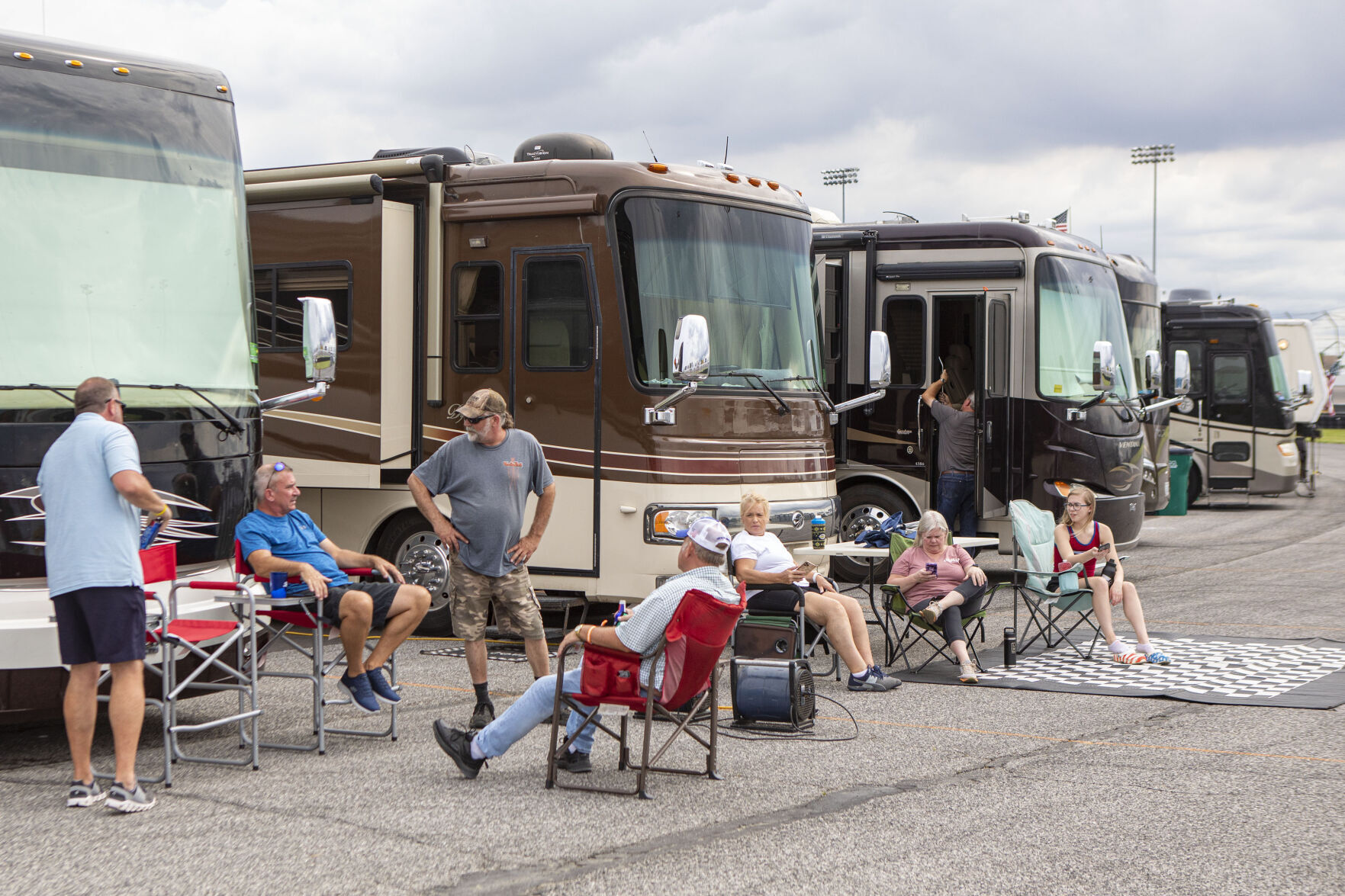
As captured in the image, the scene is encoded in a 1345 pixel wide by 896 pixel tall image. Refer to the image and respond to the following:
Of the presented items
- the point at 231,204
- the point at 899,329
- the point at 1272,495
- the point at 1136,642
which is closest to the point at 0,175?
the point at 231,204

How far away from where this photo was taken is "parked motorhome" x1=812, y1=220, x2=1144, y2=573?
489 inches

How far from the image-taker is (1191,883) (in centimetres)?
468

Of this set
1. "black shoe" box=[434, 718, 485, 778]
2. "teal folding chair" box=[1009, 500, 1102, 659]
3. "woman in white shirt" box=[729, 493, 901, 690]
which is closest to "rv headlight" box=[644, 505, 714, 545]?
"woman in white shirt" box=[729, 493, 901, 690]

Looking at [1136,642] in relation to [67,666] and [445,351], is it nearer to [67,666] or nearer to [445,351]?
[445,351]

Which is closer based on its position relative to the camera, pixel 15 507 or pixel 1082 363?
pixel 15 507

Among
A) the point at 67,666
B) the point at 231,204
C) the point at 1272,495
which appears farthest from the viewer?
the point at 1272,495

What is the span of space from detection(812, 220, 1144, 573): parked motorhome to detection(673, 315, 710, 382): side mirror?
3959 mm

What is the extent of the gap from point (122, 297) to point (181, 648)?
5.38 ft

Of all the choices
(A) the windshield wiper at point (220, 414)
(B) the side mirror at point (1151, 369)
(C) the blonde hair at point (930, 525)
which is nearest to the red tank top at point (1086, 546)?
(C) the blonde hair at point (930, 525)

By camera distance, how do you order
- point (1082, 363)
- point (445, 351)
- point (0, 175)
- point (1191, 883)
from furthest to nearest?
point (1082, 363) → point (445, 351) → point (0, 175) → point (1191, 883)

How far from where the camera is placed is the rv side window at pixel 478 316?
9680 millimetres

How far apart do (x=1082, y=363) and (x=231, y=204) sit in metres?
7.97

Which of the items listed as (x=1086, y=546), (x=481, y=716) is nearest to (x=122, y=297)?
(x=481, y=716)

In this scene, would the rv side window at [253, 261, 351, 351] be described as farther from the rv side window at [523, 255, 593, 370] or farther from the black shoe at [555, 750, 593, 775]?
the black shoe at [555, 750, 593, 775]
